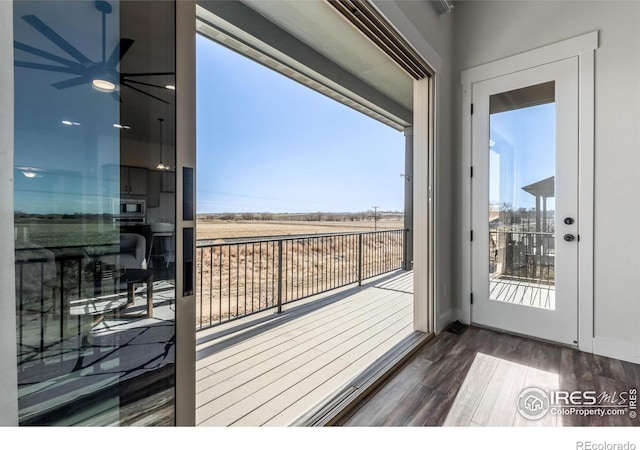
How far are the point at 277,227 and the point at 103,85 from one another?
292 cm

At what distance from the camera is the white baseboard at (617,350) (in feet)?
6.79

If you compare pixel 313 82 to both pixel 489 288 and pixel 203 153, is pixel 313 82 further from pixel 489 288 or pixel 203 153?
pixel 489 288

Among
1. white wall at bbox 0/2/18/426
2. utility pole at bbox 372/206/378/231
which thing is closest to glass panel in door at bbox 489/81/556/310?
utility pole at bbox 372/206/378/231

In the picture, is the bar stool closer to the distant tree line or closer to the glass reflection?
the glass reflection

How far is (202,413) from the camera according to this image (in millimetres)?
1609

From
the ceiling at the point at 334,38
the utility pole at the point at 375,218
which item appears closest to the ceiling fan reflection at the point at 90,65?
the ceiling at the point at 334,38

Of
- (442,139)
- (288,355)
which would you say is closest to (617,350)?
(442,139)

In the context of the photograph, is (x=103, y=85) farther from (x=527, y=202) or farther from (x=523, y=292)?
(x=523, y=292)

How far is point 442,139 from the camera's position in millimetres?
2666

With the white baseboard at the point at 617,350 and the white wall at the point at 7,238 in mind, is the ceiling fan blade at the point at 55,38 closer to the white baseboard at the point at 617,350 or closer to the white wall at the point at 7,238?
the white wall at the point at 7,238

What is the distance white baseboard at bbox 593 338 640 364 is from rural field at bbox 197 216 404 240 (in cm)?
313

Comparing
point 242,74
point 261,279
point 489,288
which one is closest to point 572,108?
point 489,288

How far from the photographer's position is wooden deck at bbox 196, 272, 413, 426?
1.67m

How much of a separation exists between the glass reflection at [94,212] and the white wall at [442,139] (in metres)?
2.14
